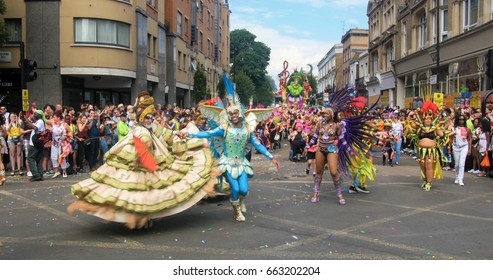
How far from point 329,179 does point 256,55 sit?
62868mm

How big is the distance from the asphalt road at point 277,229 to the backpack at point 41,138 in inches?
63.6

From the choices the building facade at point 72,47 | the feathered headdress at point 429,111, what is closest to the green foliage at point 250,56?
the building facade at point 72,47

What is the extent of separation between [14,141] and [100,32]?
1209 centimetres

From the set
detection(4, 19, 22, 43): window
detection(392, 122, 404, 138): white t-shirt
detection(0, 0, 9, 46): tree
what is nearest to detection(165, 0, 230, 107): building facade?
detection(4, 19, 22, 43): window

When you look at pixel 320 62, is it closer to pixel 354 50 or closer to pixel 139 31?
pixel 354 50

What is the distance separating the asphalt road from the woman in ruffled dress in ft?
1.42

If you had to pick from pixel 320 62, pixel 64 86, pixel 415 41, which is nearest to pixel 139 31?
pixel 64 86

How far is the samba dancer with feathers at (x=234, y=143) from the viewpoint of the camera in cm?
728

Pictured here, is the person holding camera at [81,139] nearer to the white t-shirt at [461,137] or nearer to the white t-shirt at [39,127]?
the white t-shirt at [39,127]

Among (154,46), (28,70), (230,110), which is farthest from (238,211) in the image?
(154,46)

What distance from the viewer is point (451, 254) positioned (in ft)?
18.1

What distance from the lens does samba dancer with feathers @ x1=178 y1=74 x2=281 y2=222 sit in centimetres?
728

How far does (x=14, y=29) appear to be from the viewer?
2322cm

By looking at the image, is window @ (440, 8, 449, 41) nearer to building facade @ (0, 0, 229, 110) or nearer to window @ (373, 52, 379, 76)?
window @ (373, 52, 379, 76)
